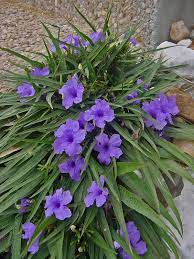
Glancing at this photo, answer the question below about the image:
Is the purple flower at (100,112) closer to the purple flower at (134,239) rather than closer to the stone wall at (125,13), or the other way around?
the purple flower at (134,239)

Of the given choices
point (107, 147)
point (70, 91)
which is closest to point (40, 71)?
point (70, 91)

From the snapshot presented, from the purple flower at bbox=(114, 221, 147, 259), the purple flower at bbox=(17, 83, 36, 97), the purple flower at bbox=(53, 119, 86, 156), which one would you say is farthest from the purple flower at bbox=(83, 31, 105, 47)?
the purple flower at bbox=(114, 221, 147, 259)

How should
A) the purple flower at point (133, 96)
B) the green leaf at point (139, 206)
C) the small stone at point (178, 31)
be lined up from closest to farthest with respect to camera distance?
1. the green leaf at point (139, 206)
2. the purple flower at point (133, 96)
3. the small stone at point (178, 31)

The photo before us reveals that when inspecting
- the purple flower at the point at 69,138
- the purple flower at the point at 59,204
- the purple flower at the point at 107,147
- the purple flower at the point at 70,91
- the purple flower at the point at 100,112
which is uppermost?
the purple flower at the point at 70,91

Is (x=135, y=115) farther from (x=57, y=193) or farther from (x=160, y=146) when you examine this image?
(x=57, y=193)

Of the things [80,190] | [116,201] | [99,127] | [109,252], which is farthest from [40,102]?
[109,252]

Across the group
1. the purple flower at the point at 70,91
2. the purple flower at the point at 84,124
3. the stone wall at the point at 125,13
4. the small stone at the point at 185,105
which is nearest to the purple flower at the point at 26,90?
the purple flower at the point at 70,91
